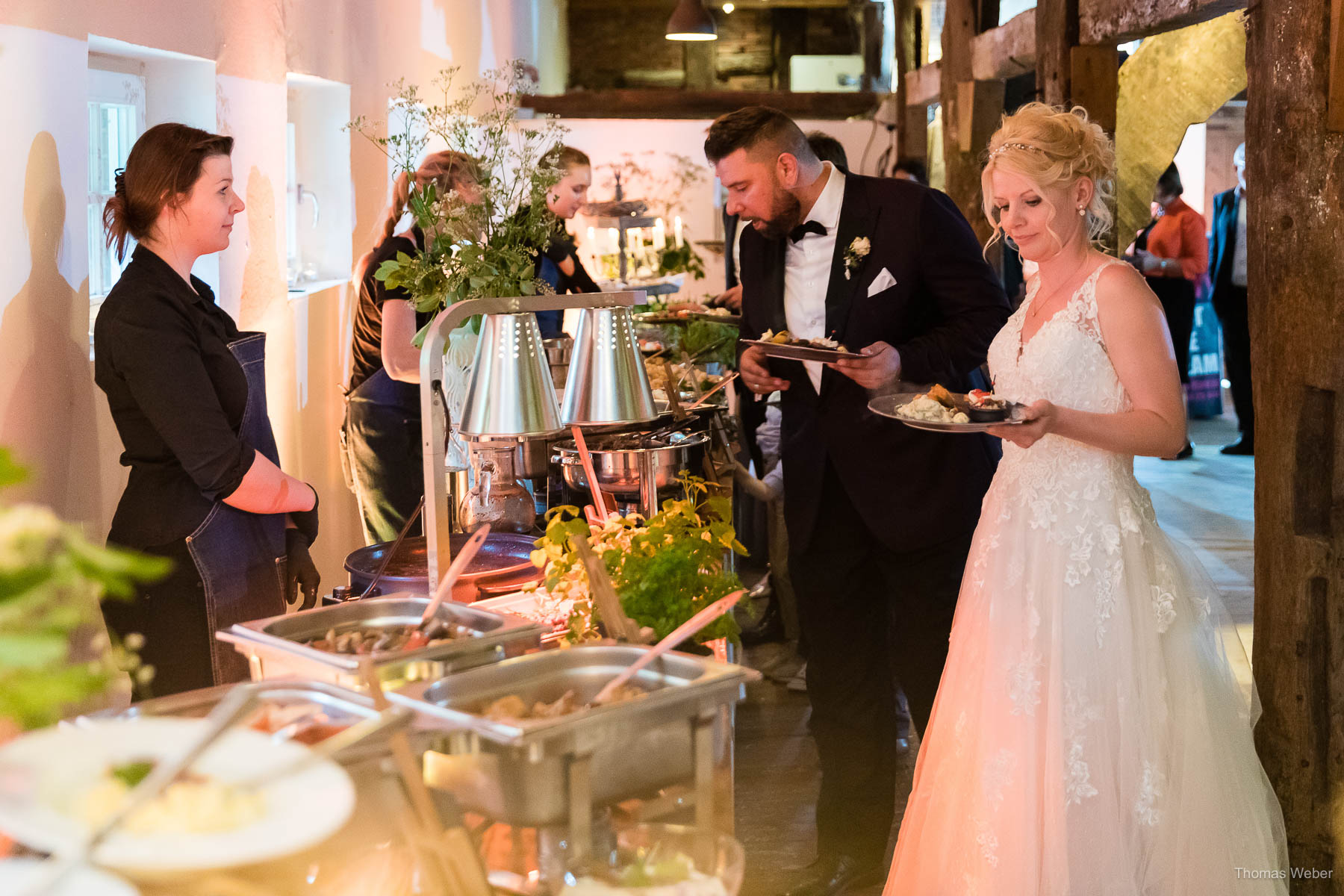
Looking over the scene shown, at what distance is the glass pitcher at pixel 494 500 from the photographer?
110 inches

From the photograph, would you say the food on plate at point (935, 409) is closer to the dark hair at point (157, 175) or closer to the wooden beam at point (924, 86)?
the dark hair at point (157, 175)

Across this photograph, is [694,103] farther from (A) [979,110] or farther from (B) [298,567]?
(B) [298,567]

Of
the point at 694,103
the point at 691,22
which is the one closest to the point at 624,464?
the point at 691,22

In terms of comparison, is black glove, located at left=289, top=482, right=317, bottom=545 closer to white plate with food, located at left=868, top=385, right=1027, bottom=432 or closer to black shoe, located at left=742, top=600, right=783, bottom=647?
white plate with food, located at left=868, top=385, right=1027, bottom=432

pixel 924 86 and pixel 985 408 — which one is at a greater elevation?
pixel 924 86

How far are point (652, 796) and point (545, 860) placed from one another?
15 cm

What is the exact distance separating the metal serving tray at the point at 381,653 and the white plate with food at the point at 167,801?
1.34 ft

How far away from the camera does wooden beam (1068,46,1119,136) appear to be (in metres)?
4.73

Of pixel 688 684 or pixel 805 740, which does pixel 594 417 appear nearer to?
pixel 688 684

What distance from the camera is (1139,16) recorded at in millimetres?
4195

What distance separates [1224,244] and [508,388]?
7.88 m

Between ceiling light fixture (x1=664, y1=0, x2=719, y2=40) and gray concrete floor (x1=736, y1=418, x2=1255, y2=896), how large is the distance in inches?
193

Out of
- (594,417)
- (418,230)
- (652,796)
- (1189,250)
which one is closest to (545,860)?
(652,796)

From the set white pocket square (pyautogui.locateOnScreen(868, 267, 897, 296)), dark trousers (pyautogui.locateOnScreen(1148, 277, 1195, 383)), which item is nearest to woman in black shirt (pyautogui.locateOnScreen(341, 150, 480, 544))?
white pocket square (pyautogui.locateOnScreen(868, 267, 897, 296))
